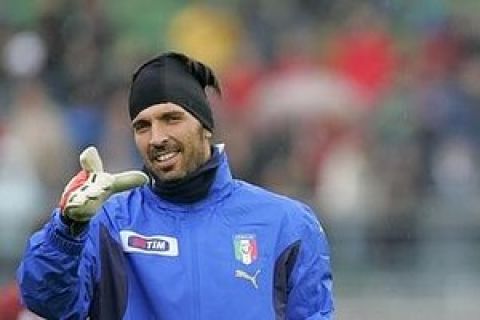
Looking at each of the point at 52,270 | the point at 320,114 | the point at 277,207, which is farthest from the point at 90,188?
the point at 320,114

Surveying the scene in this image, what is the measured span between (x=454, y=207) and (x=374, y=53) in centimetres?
184

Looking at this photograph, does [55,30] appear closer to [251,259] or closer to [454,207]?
[454,207]

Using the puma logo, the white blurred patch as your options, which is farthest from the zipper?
the white blurred patch

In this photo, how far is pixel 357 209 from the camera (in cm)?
1209

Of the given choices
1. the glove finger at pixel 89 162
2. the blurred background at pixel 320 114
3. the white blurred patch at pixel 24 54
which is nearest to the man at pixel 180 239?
the glove finger at pixel 89 162

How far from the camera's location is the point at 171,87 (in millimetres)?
5961

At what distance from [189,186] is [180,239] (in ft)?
0.56

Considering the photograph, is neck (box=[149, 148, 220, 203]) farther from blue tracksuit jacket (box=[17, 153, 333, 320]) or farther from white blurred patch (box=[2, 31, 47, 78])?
white blurred patch (box=[2, 31, 47, 78])

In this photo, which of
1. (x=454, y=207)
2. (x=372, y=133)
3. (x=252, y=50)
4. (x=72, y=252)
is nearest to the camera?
(x=72, y=252)

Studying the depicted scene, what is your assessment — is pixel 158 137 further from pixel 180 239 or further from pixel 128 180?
pixel 180 239

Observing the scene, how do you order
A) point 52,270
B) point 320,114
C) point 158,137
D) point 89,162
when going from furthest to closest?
1. point 320,114
2. point 158,137
3. point 89,162
4. point 52,270

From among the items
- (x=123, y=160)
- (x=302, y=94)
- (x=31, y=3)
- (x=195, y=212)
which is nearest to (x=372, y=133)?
(x=302, y=94)

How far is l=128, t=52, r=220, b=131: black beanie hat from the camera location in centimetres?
596

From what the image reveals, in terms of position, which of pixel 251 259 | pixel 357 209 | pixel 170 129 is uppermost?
pixel 170 129
